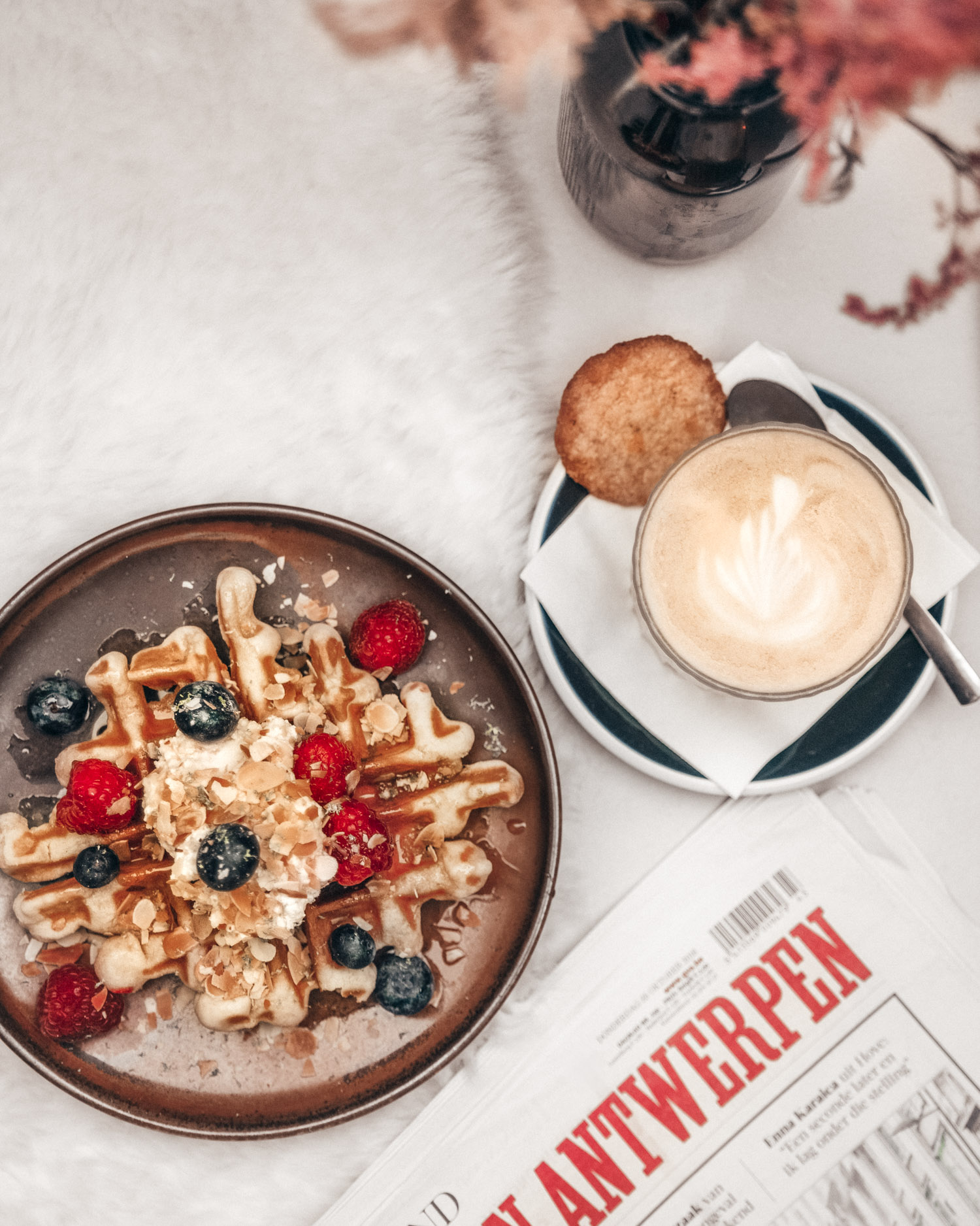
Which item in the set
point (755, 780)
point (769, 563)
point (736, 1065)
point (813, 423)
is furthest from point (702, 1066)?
point (813, 423)

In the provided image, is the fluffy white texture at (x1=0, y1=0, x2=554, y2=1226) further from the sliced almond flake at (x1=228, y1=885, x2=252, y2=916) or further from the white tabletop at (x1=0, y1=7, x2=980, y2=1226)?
the sliced almond flake at (x1=228, y1=885, x2=252, y2=916)

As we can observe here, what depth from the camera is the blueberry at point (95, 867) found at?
2.52 ft

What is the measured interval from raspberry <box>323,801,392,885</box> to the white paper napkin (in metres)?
0.23

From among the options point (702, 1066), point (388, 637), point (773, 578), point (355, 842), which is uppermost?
point (773, 578)

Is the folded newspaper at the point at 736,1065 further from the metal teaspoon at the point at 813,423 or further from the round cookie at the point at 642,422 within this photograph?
the round cookie at the point at 642,422

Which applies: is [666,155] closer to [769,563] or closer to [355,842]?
[769,563]

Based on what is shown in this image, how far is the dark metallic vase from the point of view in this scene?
659 millimetres

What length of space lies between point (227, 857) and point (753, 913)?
1.64ft

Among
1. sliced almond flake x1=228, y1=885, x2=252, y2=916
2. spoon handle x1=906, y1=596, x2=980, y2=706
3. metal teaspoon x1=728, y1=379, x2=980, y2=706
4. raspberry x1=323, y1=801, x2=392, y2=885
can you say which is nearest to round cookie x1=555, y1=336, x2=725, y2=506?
metal teaspoon x1=728, y1=379, x2=980, y2=706

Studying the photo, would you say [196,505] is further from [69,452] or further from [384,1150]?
[384,1150]

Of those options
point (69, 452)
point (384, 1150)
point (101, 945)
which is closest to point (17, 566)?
point (69, 452)

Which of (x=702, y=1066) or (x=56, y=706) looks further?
(x=702, y=1066)

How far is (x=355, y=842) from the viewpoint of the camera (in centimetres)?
77

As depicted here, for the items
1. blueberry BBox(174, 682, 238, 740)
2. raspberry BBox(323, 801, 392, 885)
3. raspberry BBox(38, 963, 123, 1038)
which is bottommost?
raspberry BBox(38, 963, 123, 1038)
